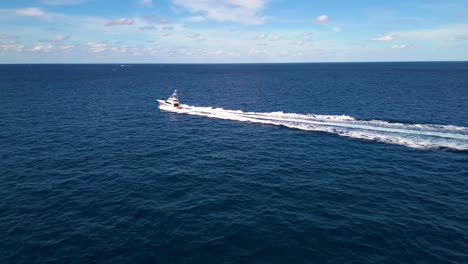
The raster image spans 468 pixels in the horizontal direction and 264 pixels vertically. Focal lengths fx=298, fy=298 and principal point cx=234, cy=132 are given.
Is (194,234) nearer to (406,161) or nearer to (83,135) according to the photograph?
(406,161)

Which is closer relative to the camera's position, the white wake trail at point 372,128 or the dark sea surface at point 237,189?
the dark sea surface at point 237,189

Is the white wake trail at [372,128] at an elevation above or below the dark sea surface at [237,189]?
above

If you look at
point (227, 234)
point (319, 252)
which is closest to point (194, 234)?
point (227, 234)

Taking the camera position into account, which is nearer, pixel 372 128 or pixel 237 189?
pixel 237 189

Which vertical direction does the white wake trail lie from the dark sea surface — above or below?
above

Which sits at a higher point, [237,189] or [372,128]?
[372,128]
